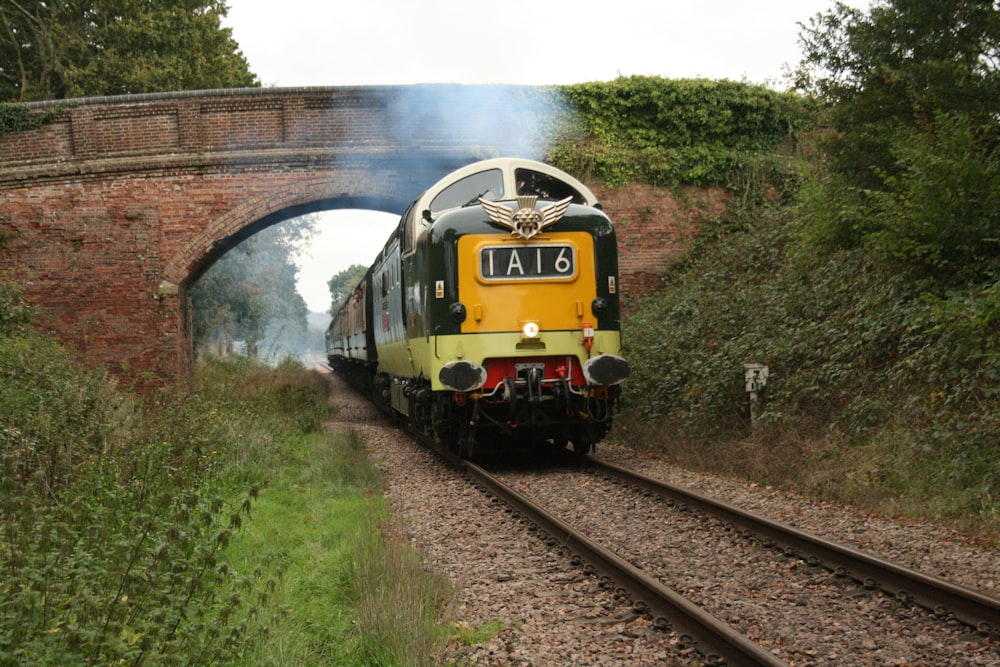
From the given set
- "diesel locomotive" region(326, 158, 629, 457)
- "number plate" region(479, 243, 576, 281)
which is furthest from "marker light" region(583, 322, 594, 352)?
"number plate" region(479, 243, 576, 281)

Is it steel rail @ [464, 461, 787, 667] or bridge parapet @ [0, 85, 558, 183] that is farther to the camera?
bridge parapet @ [0, 85, 558, 183]

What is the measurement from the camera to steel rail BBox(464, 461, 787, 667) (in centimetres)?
399

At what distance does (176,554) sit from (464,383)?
532 centimetres

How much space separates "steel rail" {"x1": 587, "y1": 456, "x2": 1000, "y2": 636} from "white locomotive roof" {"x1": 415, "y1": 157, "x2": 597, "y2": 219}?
5.07 m

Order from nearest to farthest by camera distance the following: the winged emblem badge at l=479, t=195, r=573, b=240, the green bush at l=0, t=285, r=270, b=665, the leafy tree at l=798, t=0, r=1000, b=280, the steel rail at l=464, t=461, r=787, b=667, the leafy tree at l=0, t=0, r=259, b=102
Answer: the green bush at l=0, t=285, r=270, b=665 < the steel rail at l=464, t=461, r=787, b=667 < the leafy tree at l=798, t=0, r=1000, b=280 < the winged emblem badge at l=479, t=195, r=573, b=240 < the leafy tree at l=0, t=0, r=259, b=102

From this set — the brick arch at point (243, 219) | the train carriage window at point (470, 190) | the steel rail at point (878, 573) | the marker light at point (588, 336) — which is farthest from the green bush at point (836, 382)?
the brick arch at point (243, 219)

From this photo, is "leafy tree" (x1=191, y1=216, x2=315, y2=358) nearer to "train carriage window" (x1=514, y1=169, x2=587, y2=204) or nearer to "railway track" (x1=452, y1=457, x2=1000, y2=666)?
"train carriage window" (x1=514, y1=169, x2=587, y2=204)

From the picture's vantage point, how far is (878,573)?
5215mm

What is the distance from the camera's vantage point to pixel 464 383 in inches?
382

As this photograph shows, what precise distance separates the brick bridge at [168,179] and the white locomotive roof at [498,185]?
659 cm

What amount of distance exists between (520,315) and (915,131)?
5.42 meters

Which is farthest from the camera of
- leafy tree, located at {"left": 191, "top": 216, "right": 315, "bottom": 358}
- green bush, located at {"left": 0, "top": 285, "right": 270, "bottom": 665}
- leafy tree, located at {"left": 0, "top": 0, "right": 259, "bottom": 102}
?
leafy tree, located at {"left": 191, "top": 216, "right": 315, "bottom": 358}

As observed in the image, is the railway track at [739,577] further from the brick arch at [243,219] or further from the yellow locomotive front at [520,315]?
the brick arch at [243,219]

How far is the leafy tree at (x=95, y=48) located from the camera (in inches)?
1059
